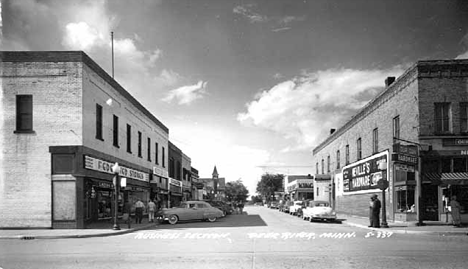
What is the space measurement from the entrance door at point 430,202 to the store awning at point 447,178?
514 mm

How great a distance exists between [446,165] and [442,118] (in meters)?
2.44

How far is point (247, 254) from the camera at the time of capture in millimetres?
12438

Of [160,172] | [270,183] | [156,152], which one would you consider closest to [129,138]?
[156,152]

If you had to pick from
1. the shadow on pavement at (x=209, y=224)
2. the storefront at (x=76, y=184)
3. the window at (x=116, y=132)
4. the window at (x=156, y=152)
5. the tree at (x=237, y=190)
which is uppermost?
the window at (x=116, y=132)

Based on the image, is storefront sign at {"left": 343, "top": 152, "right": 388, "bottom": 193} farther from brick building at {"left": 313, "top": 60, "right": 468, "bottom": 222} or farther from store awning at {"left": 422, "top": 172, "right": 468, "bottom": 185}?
store awning at {"left": 422, "top": 172, "right": 468, "bottom": 185}

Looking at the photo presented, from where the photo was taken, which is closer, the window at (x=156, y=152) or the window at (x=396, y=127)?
the window at (x=396, y=127)

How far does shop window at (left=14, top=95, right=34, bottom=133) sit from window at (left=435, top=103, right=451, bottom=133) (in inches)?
795

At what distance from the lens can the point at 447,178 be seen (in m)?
24.1

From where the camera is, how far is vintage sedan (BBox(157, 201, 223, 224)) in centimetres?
2795

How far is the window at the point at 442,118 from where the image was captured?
24.5 metres

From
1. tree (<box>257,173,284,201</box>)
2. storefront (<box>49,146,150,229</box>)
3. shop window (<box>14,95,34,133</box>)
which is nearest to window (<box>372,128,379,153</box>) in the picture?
storefront (<box>49,146,150,229</box>)

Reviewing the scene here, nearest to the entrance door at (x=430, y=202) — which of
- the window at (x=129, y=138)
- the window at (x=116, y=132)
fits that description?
the window at (x=116, y=132)

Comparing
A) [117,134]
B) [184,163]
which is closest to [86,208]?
[117,134]

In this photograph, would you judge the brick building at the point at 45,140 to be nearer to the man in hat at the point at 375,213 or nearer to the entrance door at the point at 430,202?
the man in hat at the point at 375,213
